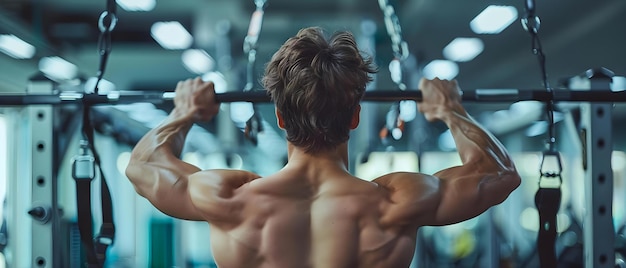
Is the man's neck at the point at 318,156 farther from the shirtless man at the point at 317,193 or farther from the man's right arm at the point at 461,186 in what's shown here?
the man's right arm at the point at 461,186

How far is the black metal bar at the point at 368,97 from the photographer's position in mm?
2172

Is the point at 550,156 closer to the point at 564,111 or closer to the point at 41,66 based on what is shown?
the point at 564,111

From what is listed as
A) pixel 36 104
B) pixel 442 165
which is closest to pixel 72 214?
pixel 36 104

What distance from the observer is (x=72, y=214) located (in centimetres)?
645

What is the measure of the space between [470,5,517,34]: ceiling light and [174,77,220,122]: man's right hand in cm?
523

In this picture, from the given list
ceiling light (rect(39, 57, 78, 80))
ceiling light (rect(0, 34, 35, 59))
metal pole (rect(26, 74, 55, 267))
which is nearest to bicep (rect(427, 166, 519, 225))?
metal pole (rect(26, 74, 55, 267))

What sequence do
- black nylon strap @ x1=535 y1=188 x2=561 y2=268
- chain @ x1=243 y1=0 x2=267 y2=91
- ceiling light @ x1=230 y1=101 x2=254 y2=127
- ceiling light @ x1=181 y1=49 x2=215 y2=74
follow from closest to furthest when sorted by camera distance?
black nylon strap @ x1=535 y1=188 x2=561 y2=268 → chain @ x1=243 y1=0 x2=267 y2=91 → ceiling light @ x1=230 y1=101 x2=254 y2=127 → ceiling light @ x1=181 y1=49 x2=215 y2=74

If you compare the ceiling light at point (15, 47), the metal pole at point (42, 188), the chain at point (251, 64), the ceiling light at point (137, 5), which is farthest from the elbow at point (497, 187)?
the ceiling light at point (15, 47)

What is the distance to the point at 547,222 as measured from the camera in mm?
2143

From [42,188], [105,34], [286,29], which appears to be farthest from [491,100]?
[286,29]

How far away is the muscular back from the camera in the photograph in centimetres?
180

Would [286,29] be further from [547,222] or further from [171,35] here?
[547,222]

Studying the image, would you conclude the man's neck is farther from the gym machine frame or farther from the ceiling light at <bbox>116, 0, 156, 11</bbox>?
the ceiling light at <bbox>116, 0, 156, 11</bbox>

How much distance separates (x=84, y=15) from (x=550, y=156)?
17.9ft
